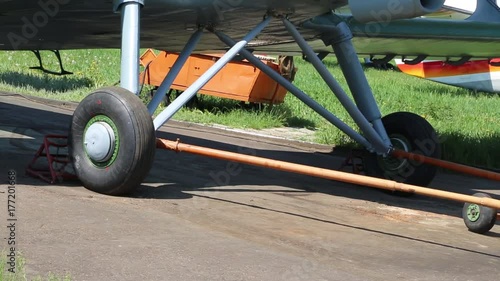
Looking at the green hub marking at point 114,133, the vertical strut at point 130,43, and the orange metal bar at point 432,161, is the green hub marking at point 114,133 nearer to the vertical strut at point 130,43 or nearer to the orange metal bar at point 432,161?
the vertical strut at point 130,43

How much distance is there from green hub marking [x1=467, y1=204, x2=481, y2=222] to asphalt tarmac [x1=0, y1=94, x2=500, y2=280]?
0.14m

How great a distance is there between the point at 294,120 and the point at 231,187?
8.14 meters

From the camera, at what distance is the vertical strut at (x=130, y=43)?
21.6 feet

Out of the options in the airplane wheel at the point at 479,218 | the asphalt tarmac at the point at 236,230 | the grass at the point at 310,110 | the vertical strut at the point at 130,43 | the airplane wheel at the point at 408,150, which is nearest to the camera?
the asphalt tarmac at the point at 236,230

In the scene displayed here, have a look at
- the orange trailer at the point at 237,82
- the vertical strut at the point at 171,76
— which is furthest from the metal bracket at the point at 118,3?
the orange trailer at the point at 237,82

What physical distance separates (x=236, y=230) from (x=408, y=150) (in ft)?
11.1

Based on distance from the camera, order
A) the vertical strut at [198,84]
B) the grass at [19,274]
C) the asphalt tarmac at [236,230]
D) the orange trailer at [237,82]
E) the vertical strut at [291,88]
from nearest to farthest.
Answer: the grass at [19,274], the asphalt tarmac at [236,230], the vertical strut at [198,84], the vertical strut at [291,88], the orange trailer at [237,82]

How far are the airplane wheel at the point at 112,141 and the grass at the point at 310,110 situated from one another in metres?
6.15

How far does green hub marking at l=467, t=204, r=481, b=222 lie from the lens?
620 cm

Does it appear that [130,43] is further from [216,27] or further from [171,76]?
[216,27]

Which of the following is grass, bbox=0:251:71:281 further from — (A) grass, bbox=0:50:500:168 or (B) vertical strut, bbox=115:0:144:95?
(A) grass, bbox=0:50:500:168

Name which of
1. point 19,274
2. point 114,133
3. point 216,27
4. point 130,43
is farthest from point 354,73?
point 19,274

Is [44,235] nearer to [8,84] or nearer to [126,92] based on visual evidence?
[126,92]

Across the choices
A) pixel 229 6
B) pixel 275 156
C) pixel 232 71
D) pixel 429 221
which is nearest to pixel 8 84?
pixel 232 71
